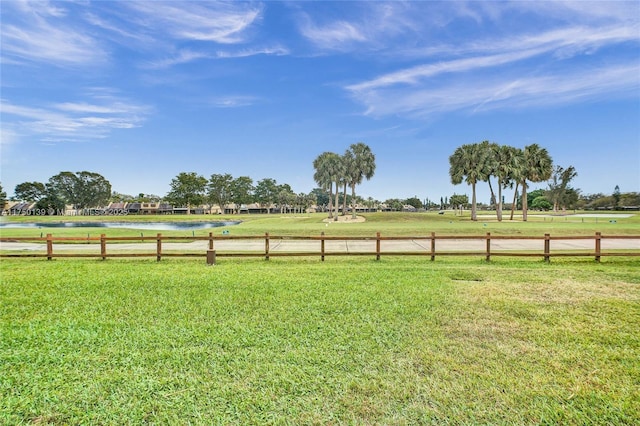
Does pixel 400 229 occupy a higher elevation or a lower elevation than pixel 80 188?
lower

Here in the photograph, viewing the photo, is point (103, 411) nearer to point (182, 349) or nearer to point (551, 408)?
point (182, 349)

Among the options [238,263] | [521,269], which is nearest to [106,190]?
[238,263]

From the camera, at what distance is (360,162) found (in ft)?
181

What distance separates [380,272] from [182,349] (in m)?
7.18

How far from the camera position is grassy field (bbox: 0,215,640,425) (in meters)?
3.52

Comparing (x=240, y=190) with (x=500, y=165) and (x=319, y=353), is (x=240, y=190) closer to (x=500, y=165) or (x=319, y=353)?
(x=500, y=165)

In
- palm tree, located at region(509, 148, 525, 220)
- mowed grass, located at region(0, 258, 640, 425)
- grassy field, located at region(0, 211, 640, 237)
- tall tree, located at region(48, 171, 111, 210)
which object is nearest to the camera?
mowed grass, located at region(0, 258, 640, 425)

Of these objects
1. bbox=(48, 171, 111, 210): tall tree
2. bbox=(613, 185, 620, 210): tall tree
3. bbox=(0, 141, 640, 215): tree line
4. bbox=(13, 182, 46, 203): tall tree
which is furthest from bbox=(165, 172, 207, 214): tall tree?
bbox=(613, 185, 620, 210): tall tree

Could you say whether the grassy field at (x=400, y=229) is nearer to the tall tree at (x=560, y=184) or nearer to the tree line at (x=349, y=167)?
the tree line at (x=349, y=167)

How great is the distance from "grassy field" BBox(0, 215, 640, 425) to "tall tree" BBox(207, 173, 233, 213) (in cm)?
9982

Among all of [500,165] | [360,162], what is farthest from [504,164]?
[360,162]

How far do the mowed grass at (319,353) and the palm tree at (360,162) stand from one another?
46848mm

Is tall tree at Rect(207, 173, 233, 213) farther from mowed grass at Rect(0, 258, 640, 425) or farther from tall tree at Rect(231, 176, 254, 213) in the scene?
mowed grass at Rect(0, 258, 640, 425)

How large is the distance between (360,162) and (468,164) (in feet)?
52.3
